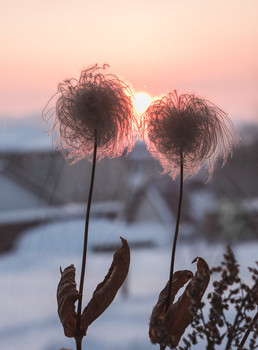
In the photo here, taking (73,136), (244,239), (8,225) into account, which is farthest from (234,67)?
(8,225)

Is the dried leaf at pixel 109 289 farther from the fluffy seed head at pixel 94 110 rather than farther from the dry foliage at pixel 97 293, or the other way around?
the fluffy seed head at pixel 94 110

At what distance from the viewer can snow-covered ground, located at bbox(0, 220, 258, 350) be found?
1.27 m

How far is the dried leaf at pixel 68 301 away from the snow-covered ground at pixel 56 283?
1.50 ft

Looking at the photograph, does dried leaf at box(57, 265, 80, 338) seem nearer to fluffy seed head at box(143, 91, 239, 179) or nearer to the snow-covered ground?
fluffy seed head at box(143, 91, 239, 179)

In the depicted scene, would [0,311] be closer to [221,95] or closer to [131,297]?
[131,297]

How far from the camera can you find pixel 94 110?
0.77m

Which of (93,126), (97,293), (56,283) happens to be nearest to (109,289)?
(97,293)

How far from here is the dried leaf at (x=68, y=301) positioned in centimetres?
76

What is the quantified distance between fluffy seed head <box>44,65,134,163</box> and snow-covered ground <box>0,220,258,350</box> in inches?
21.0

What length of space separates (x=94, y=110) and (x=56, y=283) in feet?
2.28

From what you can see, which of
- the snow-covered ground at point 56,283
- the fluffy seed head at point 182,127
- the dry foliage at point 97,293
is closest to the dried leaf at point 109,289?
the dry foliage at point 97,293

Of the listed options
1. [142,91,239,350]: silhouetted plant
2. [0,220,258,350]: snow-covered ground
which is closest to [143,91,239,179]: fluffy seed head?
[142,91,239,350]: silhouetted plant

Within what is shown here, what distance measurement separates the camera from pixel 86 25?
1.16 m

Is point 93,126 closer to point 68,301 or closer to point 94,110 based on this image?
point 94,110
